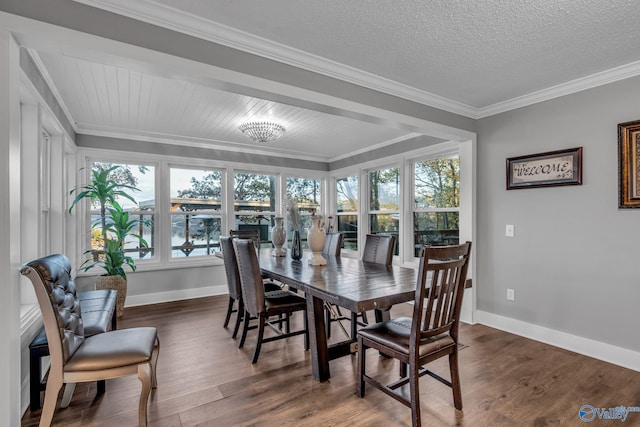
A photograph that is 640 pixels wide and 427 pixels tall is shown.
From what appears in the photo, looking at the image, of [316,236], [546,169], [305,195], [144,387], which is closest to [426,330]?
[316,236]

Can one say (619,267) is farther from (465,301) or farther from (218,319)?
(218,319)

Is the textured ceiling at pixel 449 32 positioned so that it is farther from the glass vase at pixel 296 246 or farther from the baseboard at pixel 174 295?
the baseboard at pixel 174 295

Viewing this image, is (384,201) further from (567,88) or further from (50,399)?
(50,399)

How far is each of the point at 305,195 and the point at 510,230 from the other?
3.63 meters

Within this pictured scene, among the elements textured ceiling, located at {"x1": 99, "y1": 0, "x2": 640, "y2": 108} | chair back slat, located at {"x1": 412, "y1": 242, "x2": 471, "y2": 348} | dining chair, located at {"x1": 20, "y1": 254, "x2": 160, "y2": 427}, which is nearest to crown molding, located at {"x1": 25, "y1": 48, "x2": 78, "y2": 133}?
textured ceiling, located at {"x1": 99, "y1": 0, "x2": 640, "y2": 108}

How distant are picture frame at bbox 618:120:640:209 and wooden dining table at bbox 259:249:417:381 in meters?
1.79

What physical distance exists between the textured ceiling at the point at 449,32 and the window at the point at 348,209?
3.20 metres

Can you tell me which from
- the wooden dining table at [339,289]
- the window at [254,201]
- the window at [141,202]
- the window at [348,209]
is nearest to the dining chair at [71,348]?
the wooden dining table at [339,289]

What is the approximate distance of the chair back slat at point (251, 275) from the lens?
8.67 ft

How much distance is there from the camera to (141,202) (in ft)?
15.2

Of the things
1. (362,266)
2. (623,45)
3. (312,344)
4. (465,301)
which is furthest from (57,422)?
(623,45)

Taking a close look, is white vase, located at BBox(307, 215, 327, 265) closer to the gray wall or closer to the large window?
the gray wall

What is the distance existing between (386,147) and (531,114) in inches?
82.7

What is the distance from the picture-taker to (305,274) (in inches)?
104
